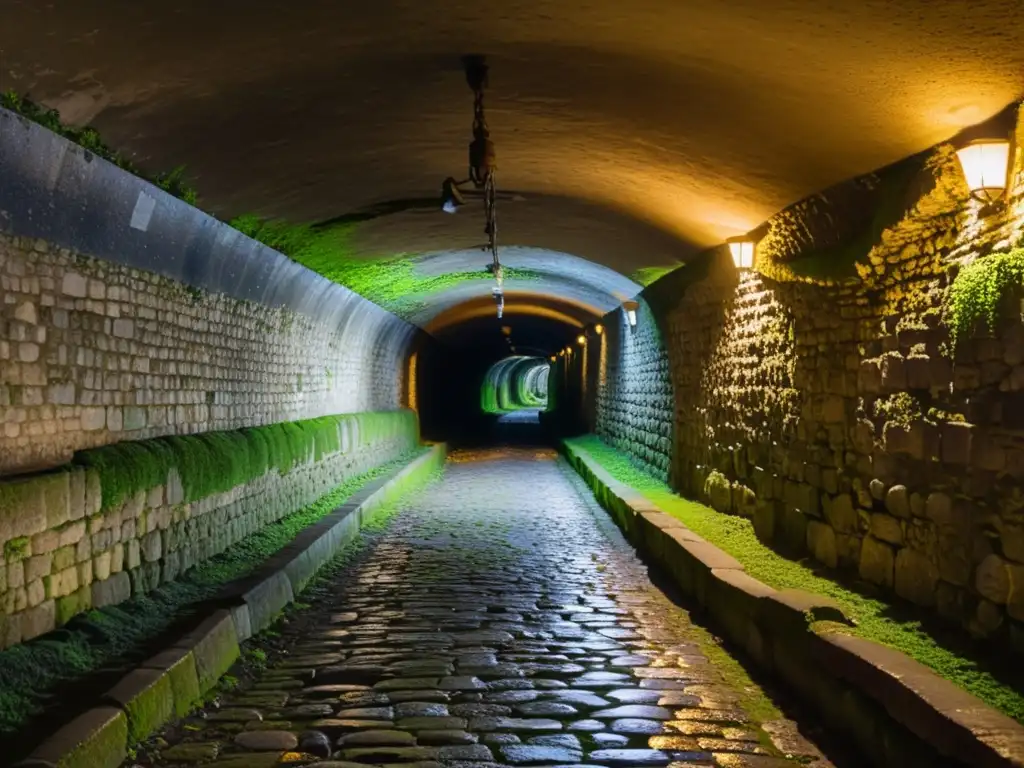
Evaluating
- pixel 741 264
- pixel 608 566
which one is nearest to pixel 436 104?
pixel 741 264

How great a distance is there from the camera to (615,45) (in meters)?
5.38

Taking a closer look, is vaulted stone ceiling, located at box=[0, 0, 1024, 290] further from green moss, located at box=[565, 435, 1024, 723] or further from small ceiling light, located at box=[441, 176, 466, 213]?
green moss, located at box=[565, 435, 1024, 723]

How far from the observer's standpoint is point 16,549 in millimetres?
5332

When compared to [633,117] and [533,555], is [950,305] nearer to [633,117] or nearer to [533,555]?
[633,117]

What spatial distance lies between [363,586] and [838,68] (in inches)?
234

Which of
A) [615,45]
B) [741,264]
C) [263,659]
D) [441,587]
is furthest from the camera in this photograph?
[741,264]

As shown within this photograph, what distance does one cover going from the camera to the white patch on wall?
6930 millimetres

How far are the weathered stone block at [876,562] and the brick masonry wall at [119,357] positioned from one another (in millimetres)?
5555

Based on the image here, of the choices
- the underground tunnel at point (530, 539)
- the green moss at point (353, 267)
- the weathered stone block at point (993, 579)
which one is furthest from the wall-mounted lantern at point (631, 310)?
the weathered stone block at point (993, 579)

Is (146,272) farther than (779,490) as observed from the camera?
No

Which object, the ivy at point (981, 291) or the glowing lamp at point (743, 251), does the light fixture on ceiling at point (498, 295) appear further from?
the ivy at point (981, 291)

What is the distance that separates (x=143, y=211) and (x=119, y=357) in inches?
44.2

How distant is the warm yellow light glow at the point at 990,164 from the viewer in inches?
193

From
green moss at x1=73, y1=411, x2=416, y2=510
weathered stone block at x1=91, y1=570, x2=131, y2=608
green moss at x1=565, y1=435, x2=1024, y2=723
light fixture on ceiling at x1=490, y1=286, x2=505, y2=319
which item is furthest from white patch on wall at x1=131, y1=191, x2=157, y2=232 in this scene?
light fixture on ceiling at x1=490, y1=286, x2=505, y2=319
